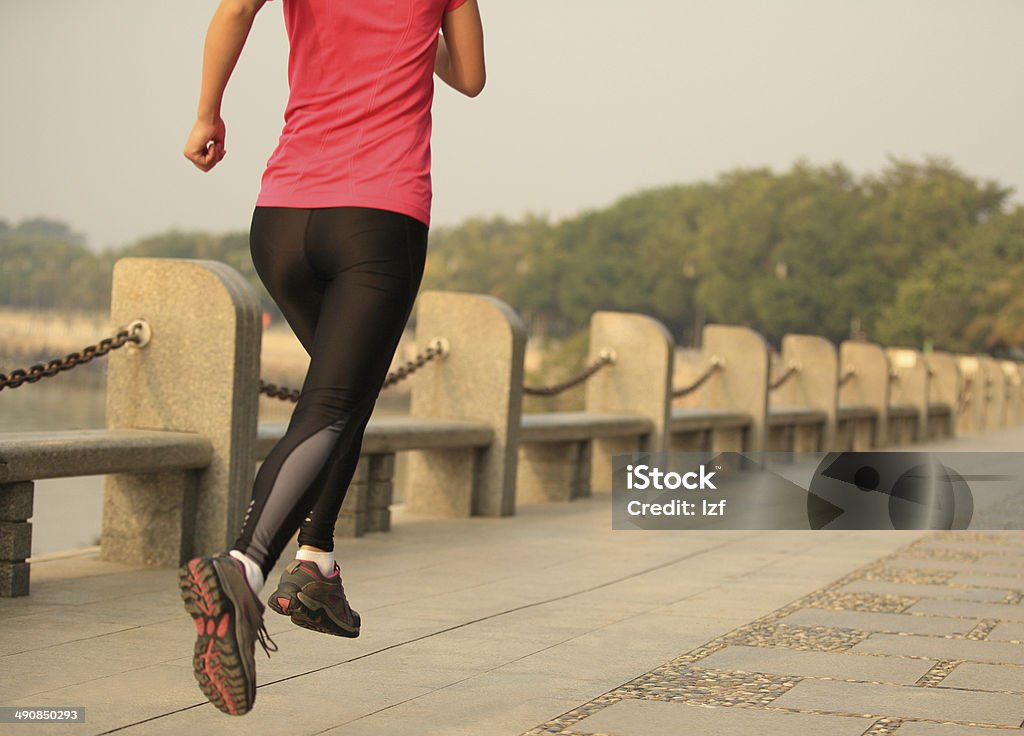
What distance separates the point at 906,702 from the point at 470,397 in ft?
18.3

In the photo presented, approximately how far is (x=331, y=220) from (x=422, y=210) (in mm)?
227

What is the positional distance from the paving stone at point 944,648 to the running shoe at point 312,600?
176 centimetres

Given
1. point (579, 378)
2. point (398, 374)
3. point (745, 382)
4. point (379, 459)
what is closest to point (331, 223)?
point (379, 459)

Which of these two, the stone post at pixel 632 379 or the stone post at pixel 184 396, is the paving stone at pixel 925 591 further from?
the stone post at pixel 632 379

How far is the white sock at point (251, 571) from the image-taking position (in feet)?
10.1

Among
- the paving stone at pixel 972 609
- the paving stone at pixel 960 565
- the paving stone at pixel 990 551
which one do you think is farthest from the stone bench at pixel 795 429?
the paving stone at pixel 972 609

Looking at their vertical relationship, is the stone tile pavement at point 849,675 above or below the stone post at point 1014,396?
below

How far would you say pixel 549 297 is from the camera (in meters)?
148

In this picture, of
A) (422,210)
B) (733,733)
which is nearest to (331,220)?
(422,210)

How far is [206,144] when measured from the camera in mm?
3463

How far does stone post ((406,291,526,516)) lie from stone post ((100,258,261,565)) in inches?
106
